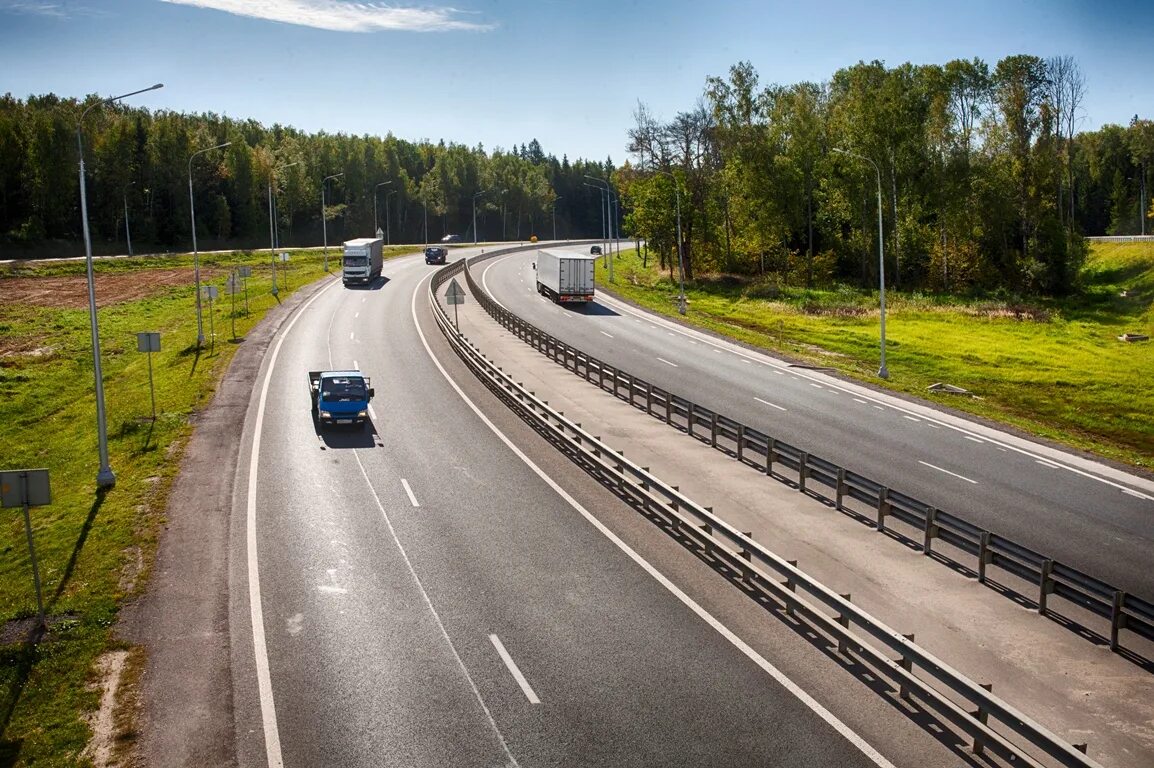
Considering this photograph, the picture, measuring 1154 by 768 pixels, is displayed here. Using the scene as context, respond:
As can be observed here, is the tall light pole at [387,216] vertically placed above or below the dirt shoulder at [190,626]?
above

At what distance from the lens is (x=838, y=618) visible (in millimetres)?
15773

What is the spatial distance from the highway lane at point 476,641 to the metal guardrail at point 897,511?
5.21 metres

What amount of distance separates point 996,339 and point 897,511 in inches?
1664

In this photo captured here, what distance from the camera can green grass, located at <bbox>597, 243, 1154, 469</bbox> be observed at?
38.4 meters

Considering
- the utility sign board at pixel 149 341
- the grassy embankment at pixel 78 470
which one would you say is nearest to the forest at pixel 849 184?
the grassy embankment at pixel 78 470

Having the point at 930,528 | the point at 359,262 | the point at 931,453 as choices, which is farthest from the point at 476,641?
the point at 359,262

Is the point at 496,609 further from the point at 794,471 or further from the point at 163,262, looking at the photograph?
the point at 163,262

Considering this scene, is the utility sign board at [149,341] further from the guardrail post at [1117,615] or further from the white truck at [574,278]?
the white truck at [574,278]

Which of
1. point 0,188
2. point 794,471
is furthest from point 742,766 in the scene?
point 0,188

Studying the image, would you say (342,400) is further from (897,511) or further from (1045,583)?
(1045,583)

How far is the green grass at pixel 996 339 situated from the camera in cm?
3838

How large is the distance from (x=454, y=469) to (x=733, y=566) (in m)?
10.5

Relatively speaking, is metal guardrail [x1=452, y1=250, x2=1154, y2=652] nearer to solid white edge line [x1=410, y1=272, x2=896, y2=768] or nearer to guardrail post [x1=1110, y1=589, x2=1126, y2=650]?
guardrail post [x1=1110, y1=589, x2=1126, y2=650]

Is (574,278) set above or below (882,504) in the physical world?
above
